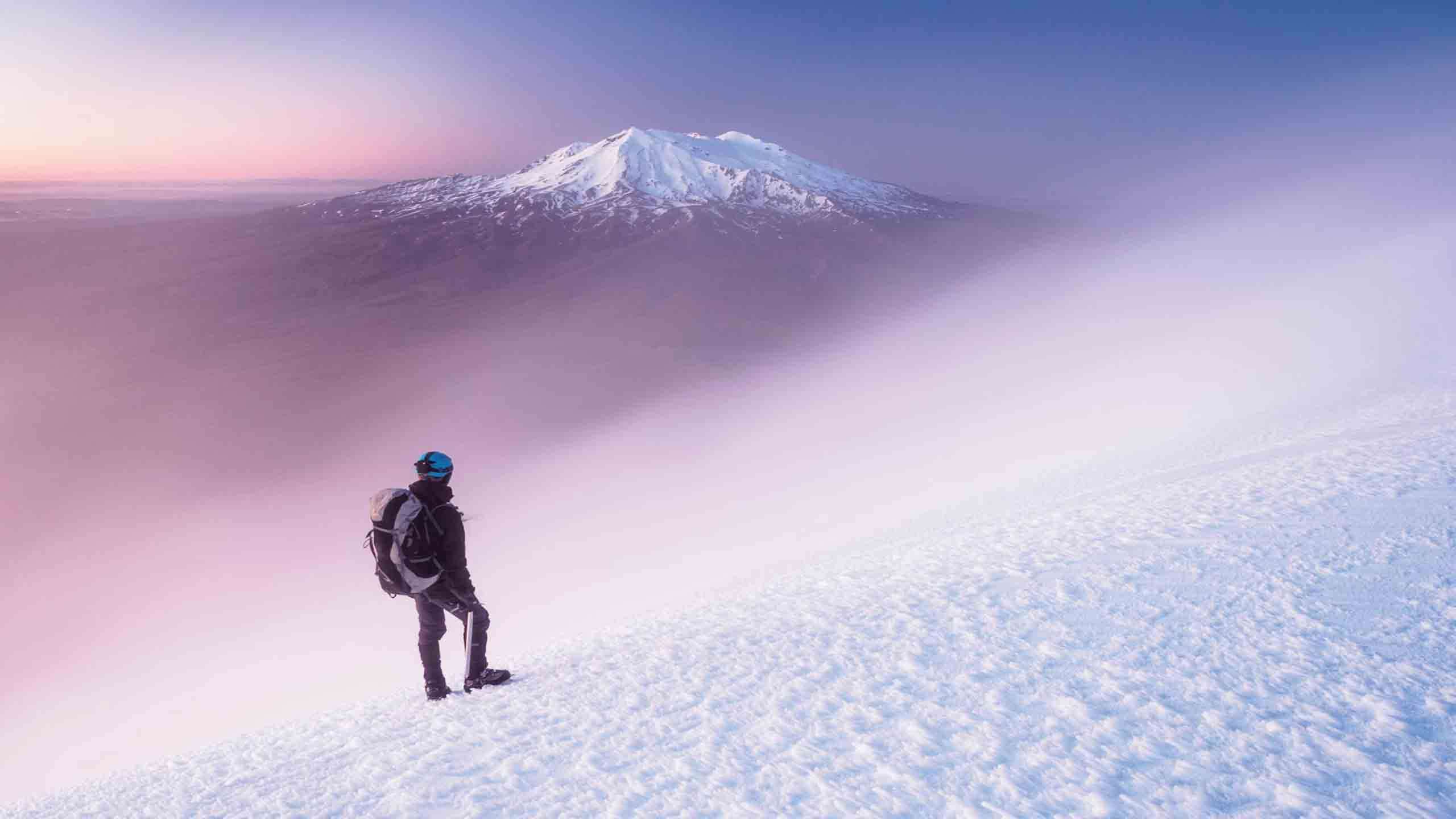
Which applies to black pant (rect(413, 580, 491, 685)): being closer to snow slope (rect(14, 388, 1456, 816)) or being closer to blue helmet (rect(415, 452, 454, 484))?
snow slope (rect(14, 388, 1456, 816))

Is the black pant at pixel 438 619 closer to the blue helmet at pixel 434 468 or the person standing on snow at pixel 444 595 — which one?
the person standing on snow at pixel 444 595

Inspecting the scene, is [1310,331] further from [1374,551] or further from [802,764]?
[802,764]

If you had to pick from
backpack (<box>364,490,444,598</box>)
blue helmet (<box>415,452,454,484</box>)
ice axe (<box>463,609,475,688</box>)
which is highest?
blue helmet (<box>415,452,454,484</box>)

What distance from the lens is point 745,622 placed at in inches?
267

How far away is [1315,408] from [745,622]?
16858mm

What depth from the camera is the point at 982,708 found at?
462 cm

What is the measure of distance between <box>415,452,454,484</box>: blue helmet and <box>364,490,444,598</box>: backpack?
180 mm

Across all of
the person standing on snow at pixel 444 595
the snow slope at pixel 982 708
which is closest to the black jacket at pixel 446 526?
the person standing on snow at pixel 444 595

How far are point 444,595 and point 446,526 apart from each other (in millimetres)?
637

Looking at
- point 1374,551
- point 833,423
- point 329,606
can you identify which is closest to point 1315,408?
point 1374,551

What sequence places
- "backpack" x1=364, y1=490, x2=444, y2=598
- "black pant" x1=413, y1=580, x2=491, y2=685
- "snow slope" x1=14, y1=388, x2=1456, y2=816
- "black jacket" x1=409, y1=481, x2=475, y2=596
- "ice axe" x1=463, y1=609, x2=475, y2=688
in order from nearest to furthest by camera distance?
"snow slope" x1=14, y1=388, x2=1456, y2=816
"backpack" x1=364, y1=490, x2=444, y2=598
"black jacket" x1=409, y1=481, x2=475, y2=596
"black pant" x1=413, y1=580, x2=491, y2=685
"ice axe" x1=463, y1=609, x2=475, y2=688

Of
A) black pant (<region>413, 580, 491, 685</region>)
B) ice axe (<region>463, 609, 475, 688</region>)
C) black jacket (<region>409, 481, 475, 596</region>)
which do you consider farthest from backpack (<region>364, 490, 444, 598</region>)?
ice axe (<region>463, 609, 475, 688</region>)

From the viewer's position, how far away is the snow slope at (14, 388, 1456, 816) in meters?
3.86

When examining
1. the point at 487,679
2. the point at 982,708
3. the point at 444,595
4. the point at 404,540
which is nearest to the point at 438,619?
the point at 444,595
